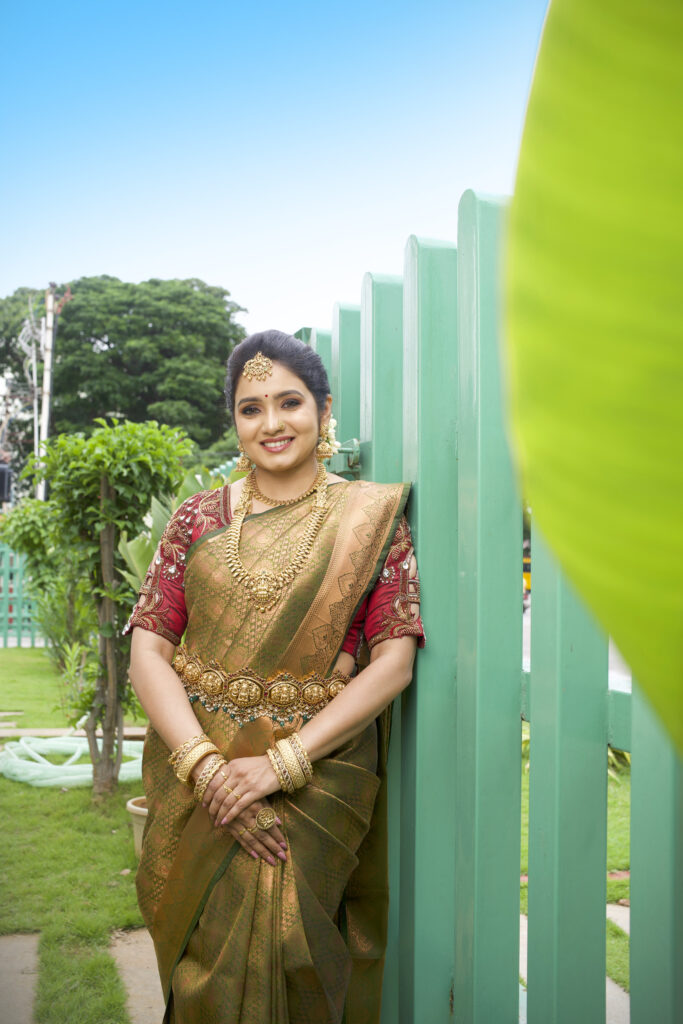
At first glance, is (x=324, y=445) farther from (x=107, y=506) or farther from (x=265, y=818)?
(x=107, y=506)

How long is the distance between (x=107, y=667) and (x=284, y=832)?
8.34 ft

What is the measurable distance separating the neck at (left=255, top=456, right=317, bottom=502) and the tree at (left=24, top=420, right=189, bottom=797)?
204 cm

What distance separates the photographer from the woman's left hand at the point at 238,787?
146 centimetres

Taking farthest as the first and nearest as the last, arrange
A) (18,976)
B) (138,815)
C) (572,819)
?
(138,815) → (18,976) → (572,819)

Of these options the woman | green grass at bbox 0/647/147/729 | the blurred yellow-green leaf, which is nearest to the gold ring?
the woman

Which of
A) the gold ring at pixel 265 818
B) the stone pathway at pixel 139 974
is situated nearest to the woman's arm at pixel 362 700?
the gold ring at pixel 265 818

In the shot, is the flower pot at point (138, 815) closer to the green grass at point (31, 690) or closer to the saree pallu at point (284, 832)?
the saree pallu at point (284, 832)

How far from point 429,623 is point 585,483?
A: 149 centimetres

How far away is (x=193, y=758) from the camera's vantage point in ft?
4.94

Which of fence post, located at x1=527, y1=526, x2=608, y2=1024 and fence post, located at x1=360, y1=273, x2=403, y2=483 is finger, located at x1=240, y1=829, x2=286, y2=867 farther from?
fence post, located at x1=360, y1=273, x2=403, y2=483

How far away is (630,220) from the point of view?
100mm

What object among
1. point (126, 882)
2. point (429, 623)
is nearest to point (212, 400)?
point (126, 882)

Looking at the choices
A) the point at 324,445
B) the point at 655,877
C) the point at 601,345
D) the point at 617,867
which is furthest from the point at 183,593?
the point at 617,867

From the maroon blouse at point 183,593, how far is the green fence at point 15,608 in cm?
869
